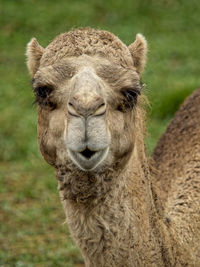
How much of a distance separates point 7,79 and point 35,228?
6132 mm

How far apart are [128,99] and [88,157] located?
0.60 metres

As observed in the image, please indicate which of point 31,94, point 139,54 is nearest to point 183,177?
point 139,54

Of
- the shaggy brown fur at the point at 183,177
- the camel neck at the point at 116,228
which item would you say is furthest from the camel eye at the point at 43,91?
the shaggy brown fur at the point at 183,177

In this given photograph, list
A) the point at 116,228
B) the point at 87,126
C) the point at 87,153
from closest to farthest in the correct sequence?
1. the point at 87,126
2. the point at 87,153
3. the point at 116,228

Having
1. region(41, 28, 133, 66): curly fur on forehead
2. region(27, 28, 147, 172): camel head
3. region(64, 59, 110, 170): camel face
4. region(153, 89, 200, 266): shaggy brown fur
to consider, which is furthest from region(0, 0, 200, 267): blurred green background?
region(64, 59, 110, 170): camel face

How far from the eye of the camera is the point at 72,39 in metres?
4.34

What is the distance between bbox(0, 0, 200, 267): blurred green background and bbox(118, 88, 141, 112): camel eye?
24.5 inches

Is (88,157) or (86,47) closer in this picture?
(88,157)

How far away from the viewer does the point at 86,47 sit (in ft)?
14.0

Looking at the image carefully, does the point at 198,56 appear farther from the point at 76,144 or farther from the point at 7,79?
the point at 76,144

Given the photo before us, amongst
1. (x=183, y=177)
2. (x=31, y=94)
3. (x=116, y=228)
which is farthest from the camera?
(x=31, y=94)

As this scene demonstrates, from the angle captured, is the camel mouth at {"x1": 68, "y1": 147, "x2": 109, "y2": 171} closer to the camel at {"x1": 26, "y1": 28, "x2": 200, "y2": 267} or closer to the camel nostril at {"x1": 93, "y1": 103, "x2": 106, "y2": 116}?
the camel at {"x1": 26, "y1": 28, "x2": 200, "y2": 267}

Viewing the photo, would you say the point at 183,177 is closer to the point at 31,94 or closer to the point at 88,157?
the point at 88,157

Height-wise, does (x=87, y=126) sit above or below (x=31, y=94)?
below
